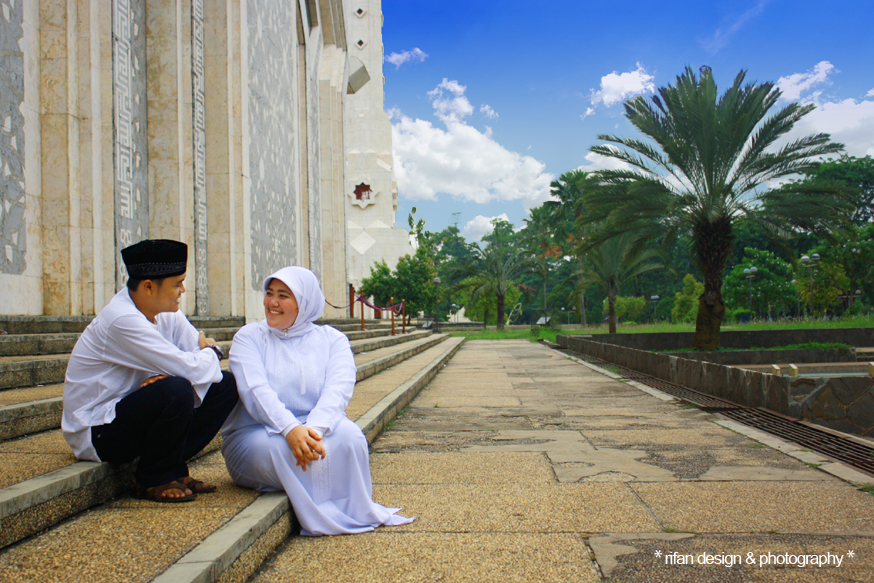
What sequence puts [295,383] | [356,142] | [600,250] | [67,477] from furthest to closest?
1. [356,142]
2. [600,250]
3. [295,383]
4. [67,477]

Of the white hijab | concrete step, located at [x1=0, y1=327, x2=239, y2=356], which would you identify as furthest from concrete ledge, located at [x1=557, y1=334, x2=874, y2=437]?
concrete step, located at [x1=0, y1=327, x2=239, y2=356]

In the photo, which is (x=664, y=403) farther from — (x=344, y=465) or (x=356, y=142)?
(x=356, y=142)

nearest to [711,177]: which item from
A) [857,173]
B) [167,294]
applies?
[167,294]

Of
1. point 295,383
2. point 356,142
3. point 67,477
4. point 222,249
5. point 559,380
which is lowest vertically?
point 559,380

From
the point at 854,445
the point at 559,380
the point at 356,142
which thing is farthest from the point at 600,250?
the point at 356,142

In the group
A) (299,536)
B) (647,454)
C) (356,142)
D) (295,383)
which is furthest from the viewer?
(356,142)

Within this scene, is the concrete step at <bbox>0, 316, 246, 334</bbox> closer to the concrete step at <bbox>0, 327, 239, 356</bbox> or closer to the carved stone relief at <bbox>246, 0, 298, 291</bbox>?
the concrete step at <bbox>0, 327, 239, 356</bbox>

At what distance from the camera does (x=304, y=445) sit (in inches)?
102

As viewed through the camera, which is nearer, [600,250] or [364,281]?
[600,250]

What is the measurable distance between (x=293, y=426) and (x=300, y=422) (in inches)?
8.7

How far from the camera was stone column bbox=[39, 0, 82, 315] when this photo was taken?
254 inches

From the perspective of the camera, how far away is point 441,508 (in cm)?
303

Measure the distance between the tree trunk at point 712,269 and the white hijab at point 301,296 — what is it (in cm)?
1272

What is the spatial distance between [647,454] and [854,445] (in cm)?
162
